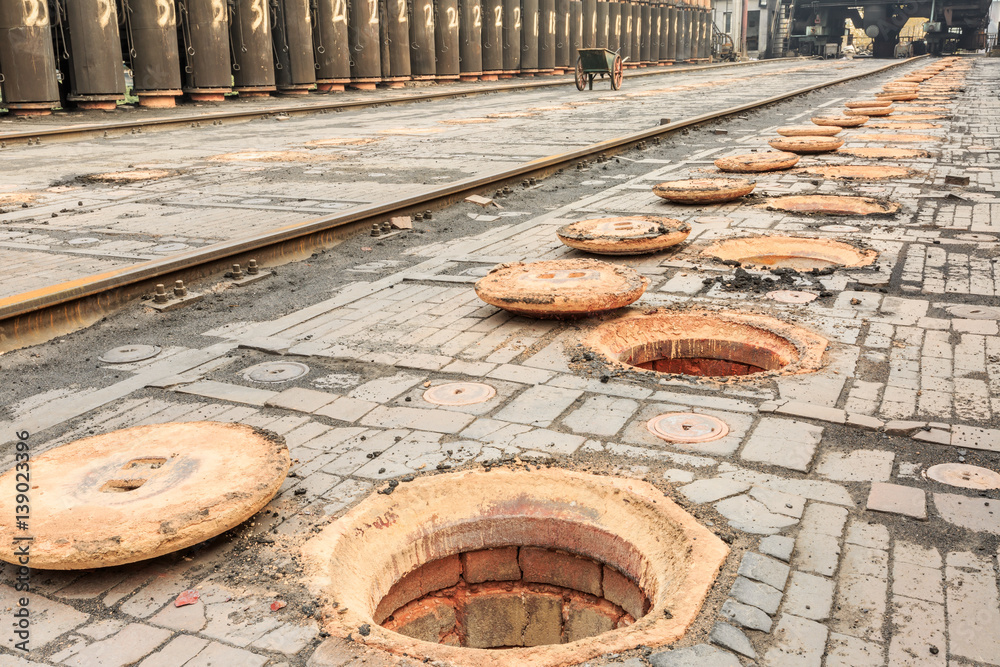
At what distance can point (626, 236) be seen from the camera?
6.10m

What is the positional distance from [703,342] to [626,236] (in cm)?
177

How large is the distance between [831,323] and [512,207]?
4659 mm

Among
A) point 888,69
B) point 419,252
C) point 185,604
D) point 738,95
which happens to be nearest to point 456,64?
point 738,95

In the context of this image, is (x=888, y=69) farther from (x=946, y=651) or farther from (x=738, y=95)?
(x=946, y=651)

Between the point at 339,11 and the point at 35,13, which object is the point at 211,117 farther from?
the point at 339,11

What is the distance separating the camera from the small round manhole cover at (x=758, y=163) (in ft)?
31.8

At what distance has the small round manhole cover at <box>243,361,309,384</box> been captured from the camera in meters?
4.10

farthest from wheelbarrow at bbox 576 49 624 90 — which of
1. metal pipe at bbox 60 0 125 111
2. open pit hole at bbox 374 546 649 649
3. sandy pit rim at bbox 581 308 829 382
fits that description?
open pit hole at bbox 374 546 649 649

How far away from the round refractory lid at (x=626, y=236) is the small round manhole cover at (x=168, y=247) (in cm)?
292

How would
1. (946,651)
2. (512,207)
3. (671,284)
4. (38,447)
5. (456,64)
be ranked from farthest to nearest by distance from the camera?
1. (456,64)
2. (512,207)
3. (671,284)
4. (38,447)
5. (946,651)

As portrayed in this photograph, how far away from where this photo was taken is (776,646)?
2.14m

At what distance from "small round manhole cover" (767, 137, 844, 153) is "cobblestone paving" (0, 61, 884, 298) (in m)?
3.22

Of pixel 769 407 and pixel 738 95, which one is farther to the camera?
pixel 738 95

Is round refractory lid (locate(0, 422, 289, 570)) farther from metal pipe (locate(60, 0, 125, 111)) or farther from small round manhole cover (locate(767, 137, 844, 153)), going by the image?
metal pipe (locate(60, 0, 125, 111))
